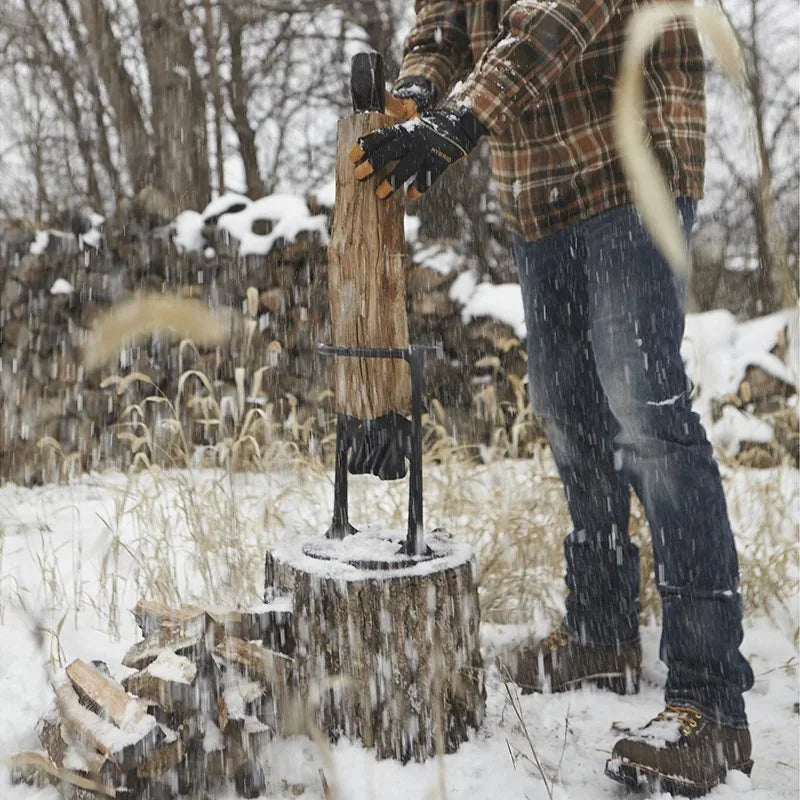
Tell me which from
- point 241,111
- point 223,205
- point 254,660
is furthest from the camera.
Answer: point 241,111

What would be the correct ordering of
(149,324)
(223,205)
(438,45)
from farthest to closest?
1. (223,205)
2. (149,324)
3. (438,45)

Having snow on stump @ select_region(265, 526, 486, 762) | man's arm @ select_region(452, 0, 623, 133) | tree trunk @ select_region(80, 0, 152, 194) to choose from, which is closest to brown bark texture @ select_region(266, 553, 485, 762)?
snow on stump @ select_region(265, 526, 486, 762)

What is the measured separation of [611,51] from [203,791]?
1.51 meters

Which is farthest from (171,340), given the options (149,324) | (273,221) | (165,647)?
(165,647)

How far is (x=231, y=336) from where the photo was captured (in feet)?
14.6

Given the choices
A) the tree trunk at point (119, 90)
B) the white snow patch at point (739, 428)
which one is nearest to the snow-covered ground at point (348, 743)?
the white snow patch at point (739, 428)

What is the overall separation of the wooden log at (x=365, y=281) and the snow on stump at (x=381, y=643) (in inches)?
11.5

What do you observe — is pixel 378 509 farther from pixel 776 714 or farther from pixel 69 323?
pixel 69 323

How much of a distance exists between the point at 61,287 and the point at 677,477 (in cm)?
408

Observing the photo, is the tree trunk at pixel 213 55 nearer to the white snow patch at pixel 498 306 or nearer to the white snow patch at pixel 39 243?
the white snow patch at pixel 39 243

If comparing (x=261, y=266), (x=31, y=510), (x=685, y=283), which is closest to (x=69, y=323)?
(x=261, y=266)

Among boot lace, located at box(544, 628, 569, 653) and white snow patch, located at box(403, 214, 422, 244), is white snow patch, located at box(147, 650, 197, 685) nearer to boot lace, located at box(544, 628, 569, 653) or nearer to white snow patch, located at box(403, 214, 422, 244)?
boot lace, located at box(544, 628, 569, 653)

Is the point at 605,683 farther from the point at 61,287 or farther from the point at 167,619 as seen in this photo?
the point at 61,287

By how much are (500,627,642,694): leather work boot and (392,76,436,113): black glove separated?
1238mm
